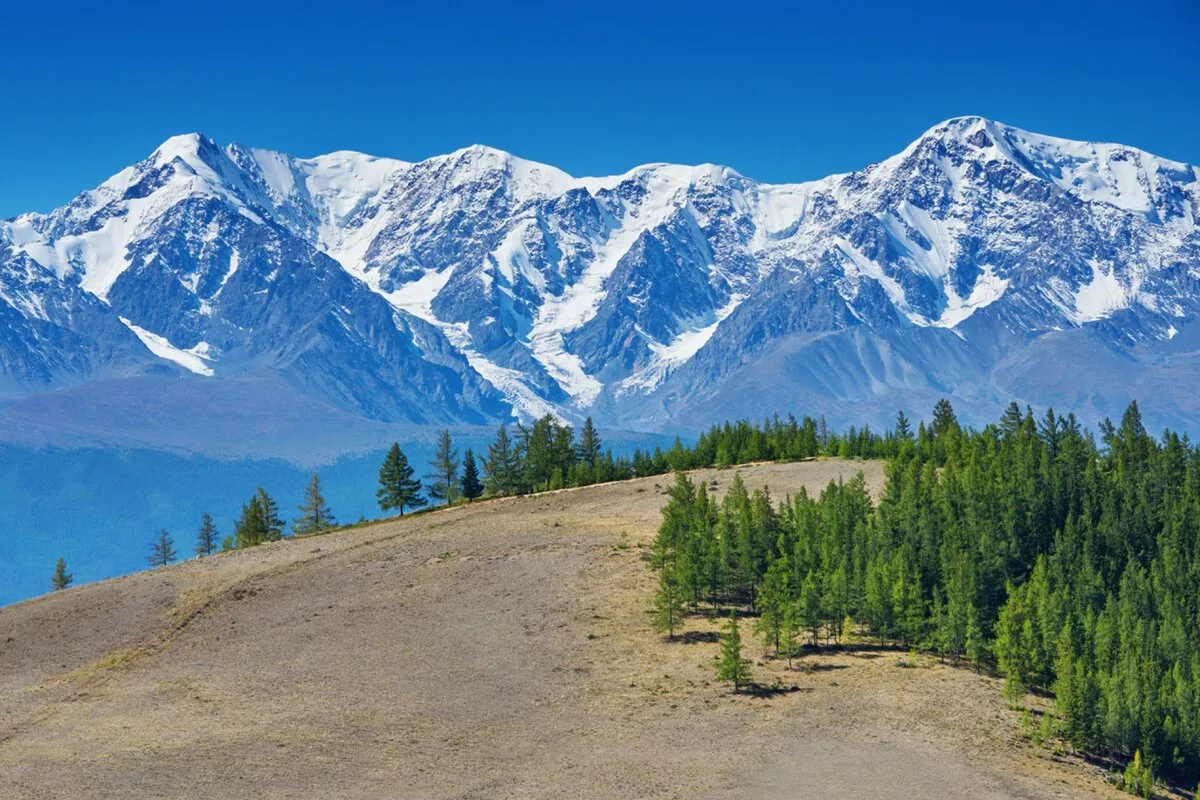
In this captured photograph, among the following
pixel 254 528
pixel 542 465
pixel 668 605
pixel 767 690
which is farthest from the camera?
pixel 542 465

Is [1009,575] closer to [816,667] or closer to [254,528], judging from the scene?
[816,667]

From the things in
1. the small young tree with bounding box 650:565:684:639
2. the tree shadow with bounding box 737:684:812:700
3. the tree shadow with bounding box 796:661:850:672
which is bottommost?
the tree shadow with bounding box 737:684:812:700

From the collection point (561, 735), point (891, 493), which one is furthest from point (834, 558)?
point (561, 735)

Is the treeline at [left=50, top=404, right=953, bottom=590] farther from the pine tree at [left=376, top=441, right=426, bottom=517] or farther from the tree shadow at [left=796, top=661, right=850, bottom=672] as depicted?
the tree shadow at [left=796, top=661, right=850, bottom=672]

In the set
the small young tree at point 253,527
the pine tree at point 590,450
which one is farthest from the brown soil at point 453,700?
the pine tree at point 590,450

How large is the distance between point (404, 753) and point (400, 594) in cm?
3313

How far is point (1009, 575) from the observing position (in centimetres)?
10700

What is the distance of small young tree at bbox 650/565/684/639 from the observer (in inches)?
3546

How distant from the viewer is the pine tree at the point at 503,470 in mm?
159875

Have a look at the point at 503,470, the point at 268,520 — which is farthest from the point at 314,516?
the point at 503,470

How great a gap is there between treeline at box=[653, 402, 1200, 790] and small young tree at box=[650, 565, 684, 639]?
0.51ft

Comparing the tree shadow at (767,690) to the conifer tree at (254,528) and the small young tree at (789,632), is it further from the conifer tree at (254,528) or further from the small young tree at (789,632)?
the conifer tree at (254,528)

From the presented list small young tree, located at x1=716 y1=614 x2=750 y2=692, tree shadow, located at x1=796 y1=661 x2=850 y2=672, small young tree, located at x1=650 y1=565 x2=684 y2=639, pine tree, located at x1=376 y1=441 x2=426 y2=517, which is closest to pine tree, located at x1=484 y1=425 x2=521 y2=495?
pine tree, located at x1=376 y1=441 x2=426 y2=517

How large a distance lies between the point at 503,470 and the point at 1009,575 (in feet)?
227
